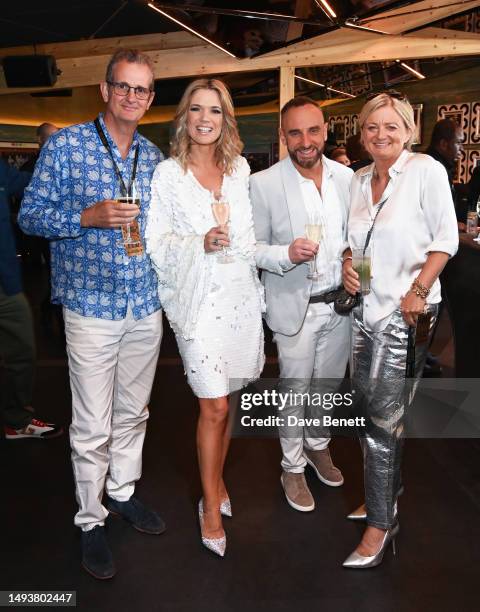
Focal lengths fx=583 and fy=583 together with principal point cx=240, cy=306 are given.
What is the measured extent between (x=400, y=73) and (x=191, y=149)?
820 centimetres

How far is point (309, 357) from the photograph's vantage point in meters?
2.54

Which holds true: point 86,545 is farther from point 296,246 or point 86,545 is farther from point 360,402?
point 296,246

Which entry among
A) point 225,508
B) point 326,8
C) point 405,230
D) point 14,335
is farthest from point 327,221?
point 326,8

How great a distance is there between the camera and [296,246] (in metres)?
2.15

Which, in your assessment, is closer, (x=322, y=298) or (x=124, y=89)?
(x=124, y=89)

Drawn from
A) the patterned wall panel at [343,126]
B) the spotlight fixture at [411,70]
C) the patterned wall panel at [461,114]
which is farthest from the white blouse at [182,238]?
the patterned wall panel at [343,126]

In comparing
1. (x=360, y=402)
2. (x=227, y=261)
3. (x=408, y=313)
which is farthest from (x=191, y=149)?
(x=360, y=402)

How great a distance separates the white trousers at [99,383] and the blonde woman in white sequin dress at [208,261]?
195 mm

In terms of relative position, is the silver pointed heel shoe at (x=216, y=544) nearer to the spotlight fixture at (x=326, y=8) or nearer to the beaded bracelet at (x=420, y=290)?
the beaded bracelet at (x=420, y=290)

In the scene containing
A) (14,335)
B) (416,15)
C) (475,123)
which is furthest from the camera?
(475,123)

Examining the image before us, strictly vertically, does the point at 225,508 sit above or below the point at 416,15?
below

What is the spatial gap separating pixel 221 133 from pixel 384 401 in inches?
46.6

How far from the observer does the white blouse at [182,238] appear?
2.12m

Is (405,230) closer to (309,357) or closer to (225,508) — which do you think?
(309,357)
